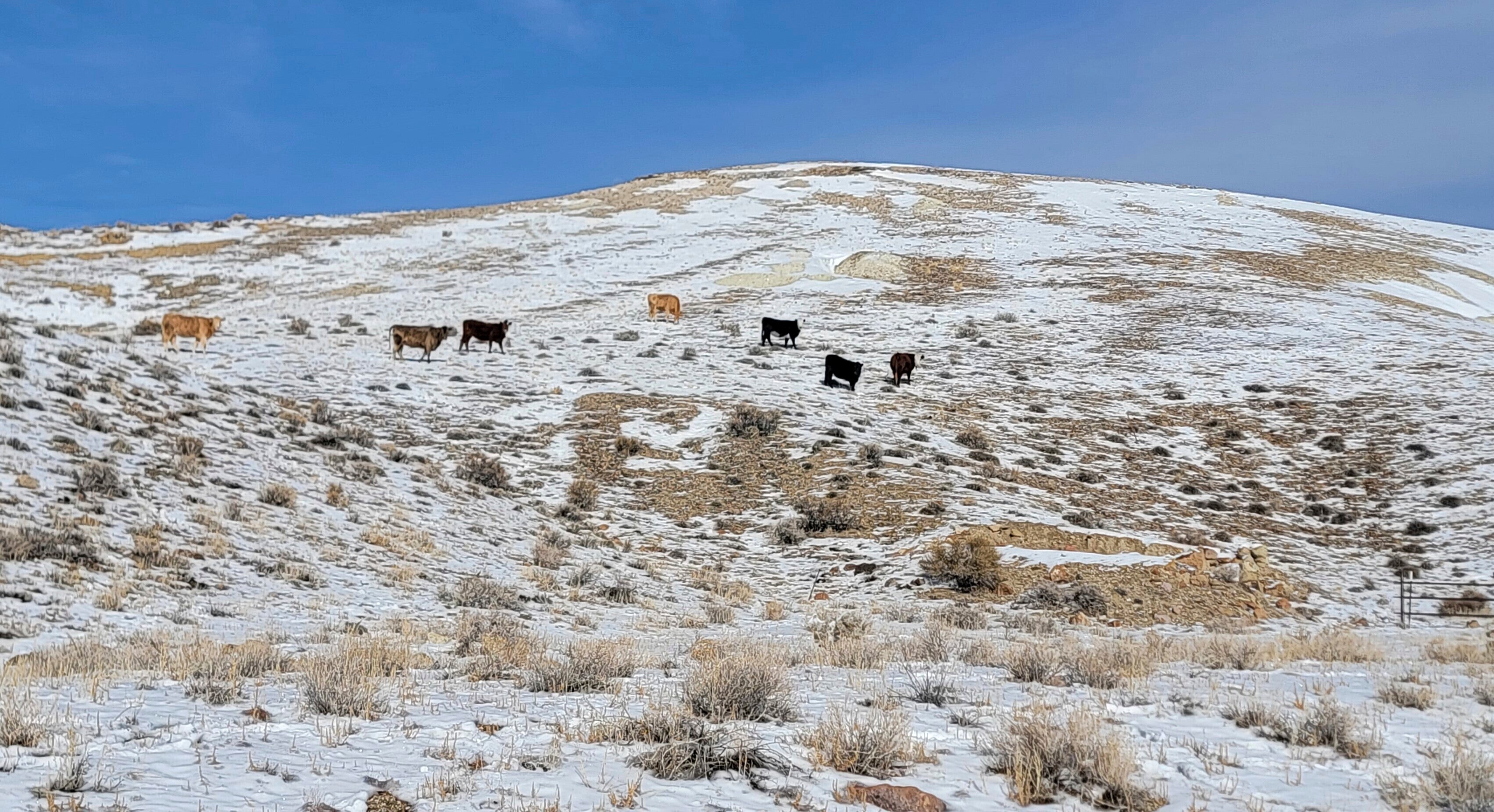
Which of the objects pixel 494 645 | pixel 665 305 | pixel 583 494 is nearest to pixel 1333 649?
pixel 494 645

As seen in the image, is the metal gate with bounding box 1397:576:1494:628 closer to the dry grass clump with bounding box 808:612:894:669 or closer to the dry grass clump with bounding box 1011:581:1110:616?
the dry grass clump with bounding box 1011:581:1110:616

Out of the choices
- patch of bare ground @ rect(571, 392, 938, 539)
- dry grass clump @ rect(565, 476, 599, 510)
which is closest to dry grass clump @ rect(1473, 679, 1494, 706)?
patch of bare ground @ rect(571, 392, 938, 539)

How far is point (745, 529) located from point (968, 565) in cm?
500

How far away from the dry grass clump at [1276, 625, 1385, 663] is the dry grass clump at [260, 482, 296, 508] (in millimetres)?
13778

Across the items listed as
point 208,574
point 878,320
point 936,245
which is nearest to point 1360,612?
point 208,574

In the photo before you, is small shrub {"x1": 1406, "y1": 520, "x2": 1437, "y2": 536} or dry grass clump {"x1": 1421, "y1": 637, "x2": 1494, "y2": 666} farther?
small shrub {"x1": 1406, "y1": 520, "x2": 1437, "y2": 536}

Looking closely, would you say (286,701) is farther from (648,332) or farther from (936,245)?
(936,245)

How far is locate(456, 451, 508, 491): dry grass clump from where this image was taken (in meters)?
19.5

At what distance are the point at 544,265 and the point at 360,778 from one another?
45160mm

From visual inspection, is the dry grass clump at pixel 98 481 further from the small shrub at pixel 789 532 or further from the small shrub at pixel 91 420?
the small shrub at pixel 789 532

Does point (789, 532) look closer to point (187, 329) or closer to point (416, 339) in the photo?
point (416, 339)

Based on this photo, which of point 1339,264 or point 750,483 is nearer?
point 750,483

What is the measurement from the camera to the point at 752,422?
23.1m

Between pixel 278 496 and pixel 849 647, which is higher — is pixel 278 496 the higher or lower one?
the higher one
